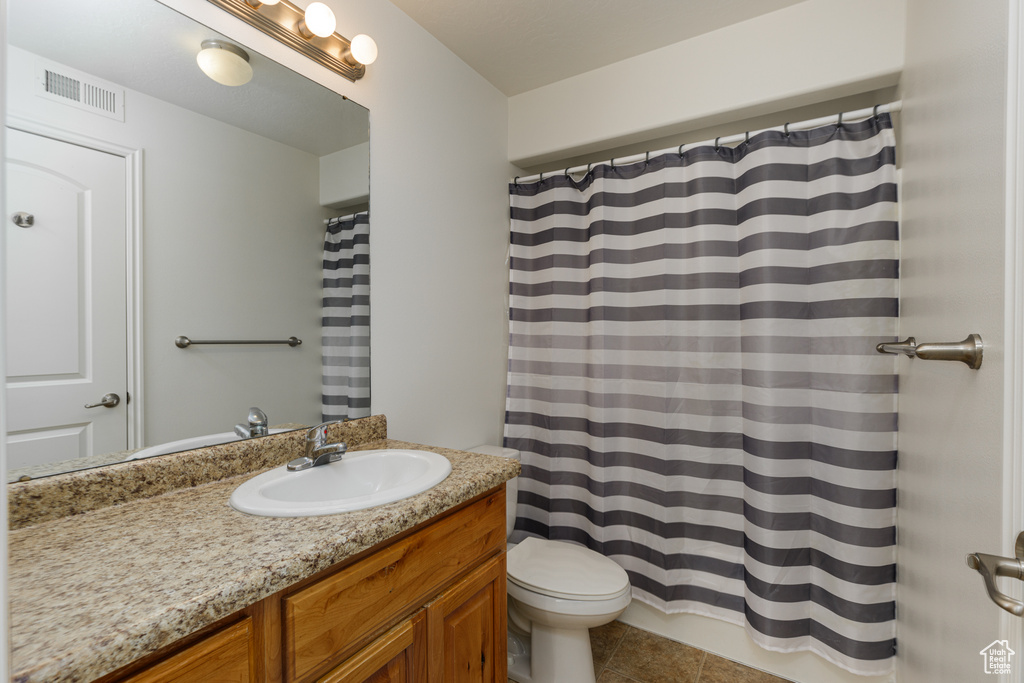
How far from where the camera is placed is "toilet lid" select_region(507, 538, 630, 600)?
1527mm

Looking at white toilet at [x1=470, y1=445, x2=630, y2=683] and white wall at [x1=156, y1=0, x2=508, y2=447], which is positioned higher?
white wall at [x1=156, y1=0, x2=508, y2=447]

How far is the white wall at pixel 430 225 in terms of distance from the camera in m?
1.58

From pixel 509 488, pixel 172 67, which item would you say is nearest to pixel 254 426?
pixel 172 67

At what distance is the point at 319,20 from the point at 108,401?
1106 mm

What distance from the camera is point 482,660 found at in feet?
3.86

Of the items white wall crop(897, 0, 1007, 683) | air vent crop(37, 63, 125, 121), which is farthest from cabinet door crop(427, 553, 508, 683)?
air vent crop(37, 63, 125, 121)

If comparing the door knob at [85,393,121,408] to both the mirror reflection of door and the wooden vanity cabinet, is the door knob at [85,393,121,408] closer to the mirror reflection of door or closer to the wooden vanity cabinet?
the mirror reflection of door

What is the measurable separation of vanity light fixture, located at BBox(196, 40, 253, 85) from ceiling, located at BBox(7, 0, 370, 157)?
0.01 m

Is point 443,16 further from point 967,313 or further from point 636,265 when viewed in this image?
point 967,313

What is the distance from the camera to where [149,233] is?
3.41ft

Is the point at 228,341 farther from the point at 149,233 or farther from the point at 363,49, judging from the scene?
the point at 363,49

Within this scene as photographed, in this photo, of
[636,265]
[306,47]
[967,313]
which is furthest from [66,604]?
[636,265]

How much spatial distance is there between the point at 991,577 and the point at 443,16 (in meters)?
2.07

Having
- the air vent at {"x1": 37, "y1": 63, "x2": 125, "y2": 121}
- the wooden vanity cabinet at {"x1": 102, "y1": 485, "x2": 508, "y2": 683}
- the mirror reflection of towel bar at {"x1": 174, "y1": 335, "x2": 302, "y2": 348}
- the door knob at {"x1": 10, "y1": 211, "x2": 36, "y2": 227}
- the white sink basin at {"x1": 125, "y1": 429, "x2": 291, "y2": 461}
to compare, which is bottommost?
the wooden vanity cabinet at {"x1": 102, "y1": 485, "x2": 508, "y2": 683}
